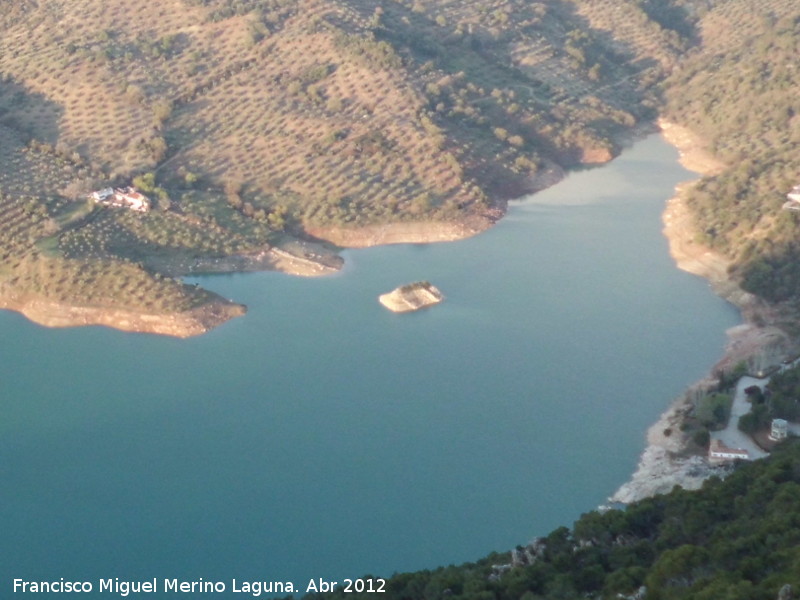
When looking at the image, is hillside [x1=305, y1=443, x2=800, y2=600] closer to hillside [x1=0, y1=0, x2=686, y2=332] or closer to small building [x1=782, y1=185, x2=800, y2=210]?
small building [x1=782, y1=185, x2=800, y2=210]

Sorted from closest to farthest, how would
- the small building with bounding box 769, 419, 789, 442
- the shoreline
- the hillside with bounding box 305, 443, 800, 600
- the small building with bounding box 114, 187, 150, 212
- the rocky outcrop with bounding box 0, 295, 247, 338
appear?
the hillside with bounding box 305, 443, 800, 600, the shoreline, the small building with bounding box 769, 419, 789, 442, the rocky outcrop with bounding box 0, 295, 247, 338, the small building with bounding box 114, 187, 150, 212

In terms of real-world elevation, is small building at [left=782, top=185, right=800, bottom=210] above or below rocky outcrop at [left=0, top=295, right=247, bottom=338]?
above

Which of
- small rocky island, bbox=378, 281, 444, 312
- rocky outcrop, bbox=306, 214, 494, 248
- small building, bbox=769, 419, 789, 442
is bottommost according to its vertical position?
small building, bbox=769, 419, 789, 442

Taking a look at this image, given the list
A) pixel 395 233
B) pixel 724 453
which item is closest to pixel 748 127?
pixel 395 233

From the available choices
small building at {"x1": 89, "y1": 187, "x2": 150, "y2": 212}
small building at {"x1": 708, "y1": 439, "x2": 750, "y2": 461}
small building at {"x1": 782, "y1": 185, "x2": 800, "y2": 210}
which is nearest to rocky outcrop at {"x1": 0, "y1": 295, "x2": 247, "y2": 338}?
small building at {"x1": 89, "y1": 187, "x2": 150, "y2": 212}

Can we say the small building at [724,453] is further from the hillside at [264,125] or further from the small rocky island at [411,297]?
the hillside at [264,125]

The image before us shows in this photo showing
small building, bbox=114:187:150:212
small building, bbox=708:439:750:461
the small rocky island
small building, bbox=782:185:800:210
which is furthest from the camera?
small building, bbox=114:187:150:212

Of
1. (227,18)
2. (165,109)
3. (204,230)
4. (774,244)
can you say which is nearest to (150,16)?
(227,18)
